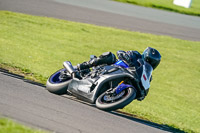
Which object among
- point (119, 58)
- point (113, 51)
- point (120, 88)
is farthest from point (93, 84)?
point (113, 51)

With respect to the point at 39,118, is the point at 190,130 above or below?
below

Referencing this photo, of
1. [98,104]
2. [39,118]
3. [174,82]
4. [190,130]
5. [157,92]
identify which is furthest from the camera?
[174,82]

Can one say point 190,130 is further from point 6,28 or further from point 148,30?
point 148,30

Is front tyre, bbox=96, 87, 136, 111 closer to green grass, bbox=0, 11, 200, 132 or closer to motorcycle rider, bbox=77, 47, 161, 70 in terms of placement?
motorcycle rider, bbox=77, 47, 161, 70

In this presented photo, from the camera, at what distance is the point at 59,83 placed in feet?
23.7

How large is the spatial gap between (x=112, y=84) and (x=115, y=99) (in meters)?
0.34

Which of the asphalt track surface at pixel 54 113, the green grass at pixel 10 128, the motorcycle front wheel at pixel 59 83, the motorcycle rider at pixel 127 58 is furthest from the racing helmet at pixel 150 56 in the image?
the green grass at pixel 10 128

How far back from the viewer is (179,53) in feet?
54.8

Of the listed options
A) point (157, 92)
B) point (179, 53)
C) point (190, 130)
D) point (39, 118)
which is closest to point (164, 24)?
point (179, 53)

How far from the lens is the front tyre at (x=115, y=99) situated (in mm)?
6086

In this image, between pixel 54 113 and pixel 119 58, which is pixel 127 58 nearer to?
pixel 119 58

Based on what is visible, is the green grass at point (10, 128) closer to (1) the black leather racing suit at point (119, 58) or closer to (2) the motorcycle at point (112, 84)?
(2) the motorcycle at point (112, 84)

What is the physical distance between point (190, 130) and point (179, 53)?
30.1ft

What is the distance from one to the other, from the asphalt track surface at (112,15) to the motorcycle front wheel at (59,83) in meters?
10.7
